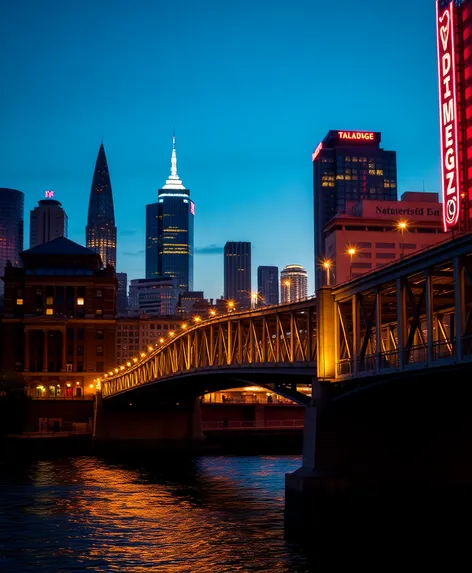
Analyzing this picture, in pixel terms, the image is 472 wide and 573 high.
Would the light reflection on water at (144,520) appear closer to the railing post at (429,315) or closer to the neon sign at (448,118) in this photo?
Result: the railing post at (429,315)

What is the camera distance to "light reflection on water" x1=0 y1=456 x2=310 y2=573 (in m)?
47.9

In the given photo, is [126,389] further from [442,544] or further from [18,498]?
[442,544]

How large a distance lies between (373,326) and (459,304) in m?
20.3

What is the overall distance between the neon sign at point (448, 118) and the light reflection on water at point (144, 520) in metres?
33.6

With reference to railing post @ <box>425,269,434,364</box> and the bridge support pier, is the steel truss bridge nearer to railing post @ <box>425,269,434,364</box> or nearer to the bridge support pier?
railing post @ <box>425,269,434,364</box>

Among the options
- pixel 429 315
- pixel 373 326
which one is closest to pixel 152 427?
pixel 373 326

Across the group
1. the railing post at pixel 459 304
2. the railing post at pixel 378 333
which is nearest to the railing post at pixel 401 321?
the railing post at pixel 378 333

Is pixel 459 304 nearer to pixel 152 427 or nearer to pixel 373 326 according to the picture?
pixel 373 326

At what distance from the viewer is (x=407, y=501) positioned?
53.3 m

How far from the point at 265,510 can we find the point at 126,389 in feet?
187

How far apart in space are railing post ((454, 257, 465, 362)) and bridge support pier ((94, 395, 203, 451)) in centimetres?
9089

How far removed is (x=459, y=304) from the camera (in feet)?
127

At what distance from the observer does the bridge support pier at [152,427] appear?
424 ft

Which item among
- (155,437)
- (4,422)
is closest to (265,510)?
(155,437)
